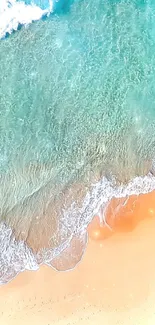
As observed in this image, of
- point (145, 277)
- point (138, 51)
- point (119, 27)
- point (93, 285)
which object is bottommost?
point (145, 277)

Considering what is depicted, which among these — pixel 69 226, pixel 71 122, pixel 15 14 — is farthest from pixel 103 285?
pixel 15 14

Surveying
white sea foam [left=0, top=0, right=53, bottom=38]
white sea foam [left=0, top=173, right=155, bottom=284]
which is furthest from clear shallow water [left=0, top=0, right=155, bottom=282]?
white sea foam [left=0, top=0, right=53, bottom=38]

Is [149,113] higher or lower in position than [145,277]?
higher

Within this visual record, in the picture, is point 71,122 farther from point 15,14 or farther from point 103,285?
point 103,285

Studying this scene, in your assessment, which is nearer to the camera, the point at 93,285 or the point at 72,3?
the point at 93,285

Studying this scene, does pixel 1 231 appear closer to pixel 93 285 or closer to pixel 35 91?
pixel 93 285

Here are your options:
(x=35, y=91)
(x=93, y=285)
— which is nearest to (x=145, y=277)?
(x=93, y=285)
